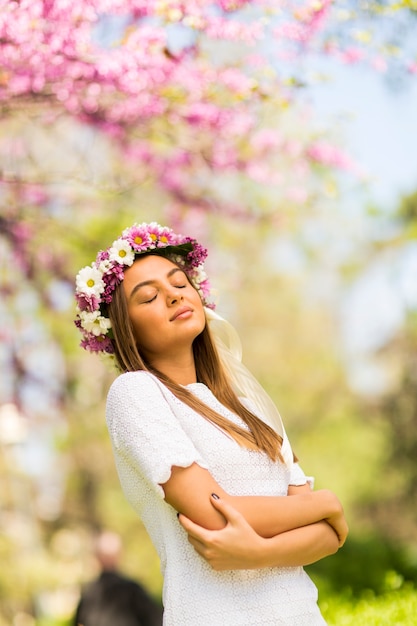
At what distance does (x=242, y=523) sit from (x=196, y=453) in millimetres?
171

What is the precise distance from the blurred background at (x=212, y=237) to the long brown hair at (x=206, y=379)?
5.11 feet

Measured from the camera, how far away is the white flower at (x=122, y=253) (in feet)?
7.05

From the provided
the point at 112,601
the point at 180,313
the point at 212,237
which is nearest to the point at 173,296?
the point at 180,313

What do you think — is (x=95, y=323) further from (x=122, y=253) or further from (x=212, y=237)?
(x=212, y=237)

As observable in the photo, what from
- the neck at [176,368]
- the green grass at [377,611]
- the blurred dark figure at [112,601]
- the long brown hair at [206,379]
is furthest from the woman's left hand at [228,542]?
the blurred dark figure at [112,601]

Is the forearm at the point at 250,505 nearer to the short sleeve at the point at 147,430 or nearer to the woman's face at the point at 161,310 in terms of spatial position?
the short sleeve at the point at 147,430

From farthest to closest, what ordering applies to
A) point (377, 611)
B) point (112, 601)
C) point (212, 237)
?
1. point (212, 237)
2. point (112, 601)
3. point (377, 611)

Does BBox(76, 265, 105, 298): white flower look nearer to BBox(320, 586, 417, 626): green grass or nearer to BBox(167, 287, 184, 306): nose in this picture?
BBox(167, 287, 184, 306): nose

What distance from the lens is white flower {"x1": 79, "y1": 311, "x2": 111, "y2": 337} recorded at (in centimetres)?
216

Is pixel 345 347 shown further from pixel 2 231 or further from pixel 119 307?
pixel 119 307

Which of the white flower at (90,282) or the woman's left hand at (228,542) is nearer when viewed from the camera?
the woman's left hand at (228,542)

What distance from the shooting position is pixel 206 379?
220 centimetres

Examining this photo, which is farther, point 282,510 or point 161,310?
point 161,310

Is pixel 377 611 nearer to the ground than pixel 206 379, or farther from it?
nearer to the ground
